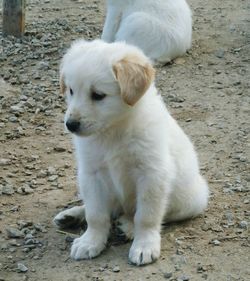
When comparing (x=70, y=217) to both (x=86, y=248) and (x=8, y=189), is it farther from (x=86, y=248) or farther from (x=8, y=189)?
(x=8, y=189)

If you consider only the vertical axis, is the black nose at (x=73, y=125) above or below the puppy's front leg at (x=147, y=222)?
above

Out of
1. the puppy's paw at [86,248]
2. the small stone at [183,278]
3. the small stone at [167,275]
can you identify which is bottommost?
the puppy's paw at [86,248]

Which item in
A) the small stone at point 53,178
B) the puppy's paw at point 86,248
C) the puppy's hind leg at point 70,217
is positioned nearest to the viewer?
the puppy's paw at point 86,248

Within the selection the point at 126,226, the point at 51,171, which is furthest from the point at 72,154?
the point at 126,226

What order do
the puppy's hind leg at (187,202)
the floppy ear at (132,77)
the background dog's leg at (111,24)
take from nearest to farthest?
the floppy ear at (132,77), the puppy's hind leg at (187,202), the background dog's leg at (111,24)

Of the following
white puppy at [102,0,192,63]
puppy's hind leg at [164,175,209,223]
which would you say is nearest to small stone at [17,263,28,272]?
puppy's hind leg at [164,175,209,223]

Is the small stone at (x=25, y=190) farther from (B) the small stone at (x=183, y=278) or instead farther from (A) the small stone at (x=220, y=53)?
(A) the small stone at (x=220, y=53)

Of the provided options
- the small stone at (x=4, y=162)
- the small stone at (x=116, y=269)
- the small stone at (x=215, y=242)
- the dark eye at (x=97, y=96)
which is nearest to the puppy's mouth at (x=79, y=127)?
the dark eye at (x=97, y=96)
